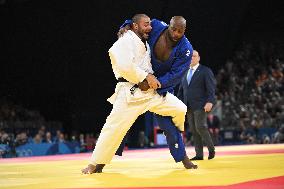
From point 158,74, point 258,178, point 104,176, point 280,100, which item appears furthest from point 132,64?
point 280,100

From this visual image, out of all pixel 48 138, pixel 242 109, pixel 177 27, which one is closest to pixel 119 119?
pixel 177 27

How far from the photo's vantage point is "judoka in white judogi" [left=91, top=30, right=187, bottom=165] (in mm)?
4930

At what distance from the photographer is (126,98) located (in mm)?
5066

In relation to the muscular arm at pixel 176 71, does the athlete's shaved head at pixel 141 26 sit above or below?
above

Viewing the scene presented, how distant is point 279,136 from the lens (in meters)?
17.2

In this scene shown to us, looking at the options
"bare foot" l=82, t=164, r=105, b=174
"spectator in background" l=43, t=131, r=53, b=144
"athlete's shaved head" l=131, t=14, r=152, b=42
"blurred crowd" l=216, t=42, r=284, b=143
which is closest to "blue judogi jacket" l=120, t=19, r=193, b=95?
"athlete's shaved head" l=131, t=14, r=152, b=42

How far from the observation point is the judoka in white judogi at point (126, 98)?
4930mm

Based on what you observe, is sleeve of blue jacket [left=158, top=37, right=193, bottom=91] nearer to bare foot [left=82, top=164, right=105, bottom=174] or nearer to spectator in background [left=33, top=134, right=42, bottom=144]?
bare foot [left=82, top=164, right=105, bottom=174]

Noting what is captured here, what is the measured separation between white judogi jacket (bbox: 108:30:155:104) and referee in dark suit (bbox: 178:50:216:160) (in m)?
2.51

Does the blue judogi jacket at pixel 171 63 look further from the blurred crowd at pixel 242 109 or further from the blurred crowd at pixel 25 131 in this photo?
the blurred crowd at pixel 242 109

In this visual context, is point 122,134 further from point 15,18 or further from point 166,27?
point 15,18

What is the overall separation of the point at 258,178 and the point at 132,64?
4.83 feet

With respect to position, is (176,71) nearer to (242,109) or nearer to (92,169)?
(92,169)

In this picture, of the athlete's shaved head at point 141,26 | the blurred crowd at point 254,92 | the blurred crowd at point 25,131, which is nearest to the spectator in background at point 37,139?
the blurred crowd at point 25,131
